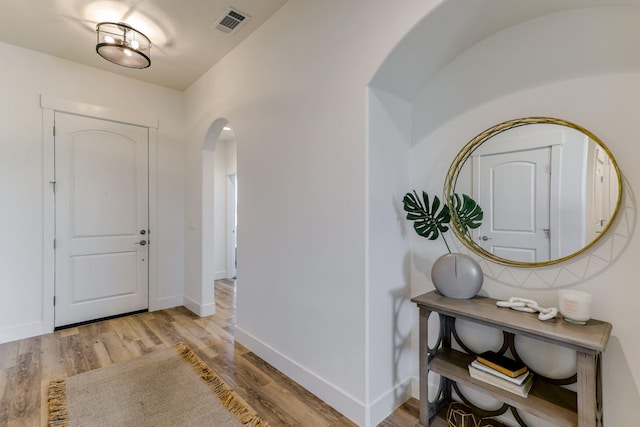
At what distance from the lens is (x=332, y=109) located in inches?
75.4

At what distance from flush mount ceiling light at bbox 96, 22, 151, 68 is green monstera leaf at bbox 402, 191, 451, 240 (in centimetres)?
243

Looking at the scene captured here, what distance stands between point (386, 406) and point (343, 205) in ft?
4.12

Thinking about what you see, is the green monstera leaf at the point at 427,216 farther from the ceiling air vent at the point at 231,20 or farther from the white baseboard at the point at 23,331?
the white baseboard at the point at 23,331

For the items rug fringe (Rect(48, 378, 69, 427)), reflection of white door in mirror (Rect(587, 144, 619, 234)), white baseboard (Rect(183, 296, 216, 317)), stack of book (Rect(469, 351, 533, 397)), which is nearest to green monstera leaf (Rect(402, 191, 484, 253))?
reflection of white door in mirror (Rect(587, 144, 619, 234))

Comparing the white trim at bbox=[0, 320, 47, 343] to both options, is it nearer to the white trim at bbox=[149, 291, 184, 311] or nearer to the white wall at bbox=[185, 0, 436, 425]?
the white trim at bbox=[149, 291, 184, 311]

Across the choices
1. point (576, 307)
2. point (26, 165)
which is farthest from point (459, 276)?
point (26, 165)

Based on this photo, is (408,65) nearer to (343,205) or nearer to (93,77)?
(343,205)

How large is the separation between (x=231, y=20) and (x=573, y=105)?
2.46m

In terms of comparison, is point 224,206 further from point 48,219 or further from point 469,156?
point 469,156

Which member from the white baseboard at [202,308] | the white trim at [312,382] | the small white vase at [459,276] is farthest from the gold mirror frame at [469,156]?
the white baseboard at [202,308]

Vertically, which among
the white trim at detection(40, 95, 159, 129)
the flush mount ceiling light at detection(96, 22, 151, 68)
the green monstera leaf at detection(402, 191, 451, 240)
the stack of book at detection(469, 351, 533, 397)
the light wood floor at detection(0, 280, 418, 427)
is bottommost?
the light wood floor at detection(0, 280, 418, 427)

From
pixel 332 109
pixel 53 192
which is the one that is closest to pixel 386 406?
pixel 332 109

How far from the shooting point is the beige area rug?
1.78 m

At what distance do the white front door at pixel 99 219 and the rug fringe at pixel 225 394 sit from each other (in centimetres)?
150
